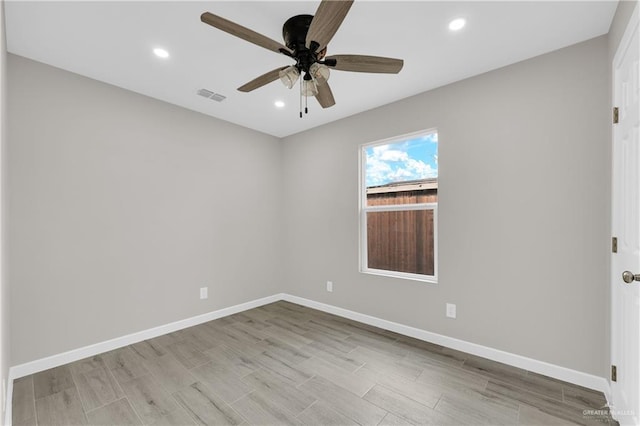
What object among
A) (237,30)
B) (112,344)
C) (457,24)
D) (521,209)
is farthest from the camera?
(112,344)

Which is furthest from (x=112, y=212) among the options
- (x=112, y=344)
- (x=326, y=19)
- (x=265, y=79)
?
(x=326, y=19)

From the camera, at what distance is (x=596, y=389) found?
2100 millimetres

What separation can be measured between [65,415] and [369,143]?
356cm

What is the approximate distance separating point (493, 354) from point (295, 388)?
5.80ft

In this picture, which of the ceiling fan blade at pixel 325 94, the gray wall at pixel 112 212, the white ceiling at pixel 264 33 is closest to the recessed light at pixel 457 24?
the white ceiling at pixel 264 33

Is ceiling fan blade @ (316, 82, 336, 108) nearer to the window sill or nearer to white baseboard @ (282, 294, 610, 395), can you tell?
the window sill

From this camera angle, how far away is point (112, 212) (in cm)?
284

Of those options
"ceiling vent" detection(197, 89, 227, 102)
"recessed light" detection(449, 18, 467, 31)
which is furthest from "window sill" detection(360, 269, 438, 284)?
"ceiling vent" detection(197, 89, 227, 102)

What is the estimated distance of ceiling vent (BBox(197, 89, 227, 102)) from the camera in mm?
2990

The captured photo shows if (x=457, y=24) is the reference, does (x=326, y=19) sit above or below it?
below

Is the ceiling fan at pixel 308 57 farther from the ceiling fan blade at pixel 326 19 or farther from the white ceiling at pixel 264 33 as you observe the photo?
the white ceiling at pixel 264 33

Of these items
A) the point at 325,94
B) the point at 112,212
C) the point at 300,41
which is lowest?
the point at 112,212

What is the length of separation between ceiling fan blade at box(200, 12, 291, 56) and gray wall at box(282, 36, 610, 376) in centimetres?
188

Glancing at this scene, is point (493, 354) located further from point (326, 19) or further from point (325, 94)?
point (326, 19)
